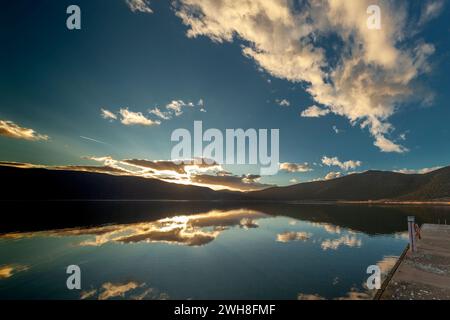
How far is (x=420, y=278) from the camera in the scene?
46.5ft

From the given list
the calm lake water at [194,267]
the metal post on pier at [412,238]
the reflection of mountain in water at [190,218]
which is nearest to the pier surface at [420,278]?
the metal post on pier at [412,238]

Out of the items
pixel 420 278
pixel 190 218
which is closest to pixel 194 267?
pixel 420 278

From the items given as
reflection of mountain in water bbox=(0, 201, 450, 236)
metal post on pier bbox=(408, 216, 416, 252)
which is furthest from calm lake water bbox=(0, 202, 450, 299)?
reflection of mountain in water bbox=(0, 201, 450, 236)

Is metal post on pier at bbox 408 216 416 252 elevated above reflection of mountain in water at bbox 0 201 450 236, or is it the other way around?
metal post on pier at bbox 408 216 416 252

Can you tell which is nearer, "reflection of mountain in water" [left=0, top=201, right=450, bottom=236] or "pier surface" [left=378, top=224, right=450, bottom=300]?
"pier surface" [left=378, top=224, right=450, bottom=300]

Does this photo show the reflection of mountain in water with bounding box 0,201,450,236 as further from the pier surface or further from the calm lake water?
the pier surface

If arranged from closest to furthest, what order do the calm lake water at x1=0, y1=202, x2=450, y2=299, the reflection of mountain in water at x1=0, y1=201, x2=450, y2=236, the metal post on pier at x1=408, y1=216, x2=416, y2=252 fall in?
the calm lake water at x1=0, y1=202, x2=450, y2=299 → the metal post on pier at x1=408, y1=216, x2=416, y2=252 → the reflection of mountain in water at x1=0, y1=201, x2=450, y2=236

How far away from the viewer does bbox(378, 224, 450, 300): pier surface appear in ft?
38.0

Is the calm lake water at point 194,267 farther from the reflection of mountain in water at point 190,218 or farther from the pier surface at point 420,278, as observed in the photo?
the reflection of mountain in water at point 190,218

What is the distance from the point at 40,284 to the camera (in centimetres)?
1673

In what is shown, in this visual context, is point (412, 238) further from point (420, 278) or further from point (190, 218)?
point (190, 218)

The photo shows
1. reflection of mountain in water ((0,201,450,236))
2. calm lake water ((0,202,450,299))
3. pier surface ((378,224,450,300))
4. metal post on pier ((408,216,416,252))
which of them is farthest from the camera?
reflection of mountain in water ((0,201,450,236))
